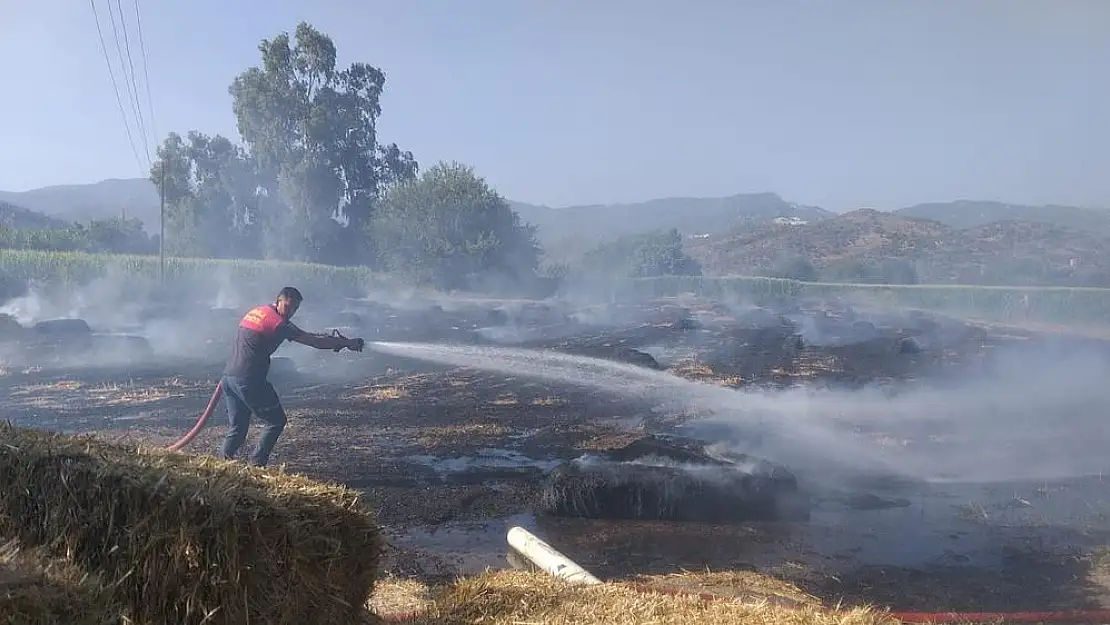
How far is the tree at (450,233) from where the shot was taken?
153 feet

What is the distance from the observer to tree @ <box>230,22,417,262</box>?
161 ft

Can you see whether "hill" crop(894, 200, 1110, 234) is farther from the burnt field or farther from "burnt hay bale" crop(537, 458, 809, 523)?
"burnt hay bale" crop(537, 458, 809, 523)

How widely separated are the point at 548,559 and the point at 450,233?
42.7m

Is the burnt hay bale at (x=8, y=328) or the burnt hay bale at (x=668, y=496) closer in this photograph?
the burnt hay bale at (x=668, y=496)

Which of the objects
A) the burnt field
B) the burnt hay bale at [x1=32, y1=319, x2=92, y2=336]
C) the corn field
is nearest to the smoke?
the burnt field

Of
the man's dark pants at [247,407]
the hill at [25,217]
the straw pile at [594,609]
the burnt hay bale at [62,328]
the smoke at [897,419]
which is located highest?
the hill at [25,217]

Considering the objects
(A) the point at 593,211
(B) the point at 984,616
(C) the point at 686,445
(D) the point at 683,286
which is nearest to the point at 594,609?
(B) the point at 984,616

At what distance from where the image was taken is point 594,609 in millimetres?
4379

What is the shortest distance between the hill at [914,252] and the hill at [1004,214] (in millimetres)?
2217

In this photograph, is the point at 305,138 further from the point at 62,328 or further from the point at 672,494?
the point at 672,494

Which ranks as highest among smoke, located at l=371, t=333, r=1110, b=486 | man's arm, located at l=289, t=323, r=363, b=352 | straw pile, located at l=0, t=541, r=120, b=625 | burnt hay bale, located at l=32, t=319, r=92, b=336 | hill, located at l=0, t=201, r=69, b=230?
hill, located at l=0, t=201, r=69, b=230

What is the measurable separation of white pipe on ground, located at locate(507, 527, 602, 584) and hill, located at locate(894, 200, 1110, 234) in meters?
53.2

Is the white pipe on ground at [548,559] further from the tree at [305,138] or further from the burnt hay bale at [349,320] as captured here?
the tree at [305,138]

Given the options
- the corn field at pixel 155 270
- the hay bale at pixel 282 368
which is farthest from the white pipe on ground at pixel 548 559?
the corn field at pixel 155 270
